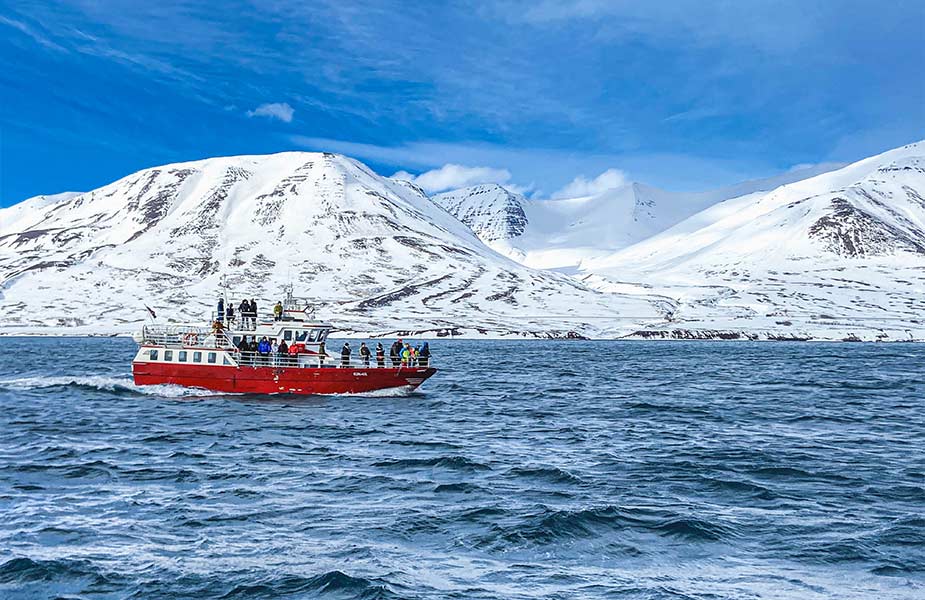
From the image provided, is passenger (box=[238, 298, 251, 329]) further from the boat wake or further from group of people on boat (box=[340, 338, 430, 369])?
group of people on boat (box=[340, 338, 430, 369])

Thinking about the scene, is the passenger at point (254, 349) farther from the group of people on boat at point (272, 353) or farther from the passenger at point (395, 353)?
the passenger at point (395, 353)

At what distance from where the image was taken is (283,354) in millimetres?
60719

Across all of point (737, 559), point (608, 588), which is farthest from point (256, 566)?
point (737, 559)

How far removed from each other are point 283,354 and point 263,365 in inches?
65.0

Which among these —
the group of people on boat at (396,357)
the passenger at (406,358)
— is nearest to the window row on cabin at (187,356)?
the group of people on boat at (396,357)

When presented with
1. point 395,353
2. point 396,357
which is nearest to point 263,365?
point 396,357

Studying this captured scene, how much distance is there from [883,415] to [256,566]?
145 feet

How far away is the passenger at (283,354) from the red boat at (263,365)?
7 centimetres

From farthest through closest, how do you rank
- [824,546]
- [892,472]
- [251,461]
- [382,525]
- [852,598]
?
[251,461] → [892,472] → [382,525] → [824,546] → [852,598]

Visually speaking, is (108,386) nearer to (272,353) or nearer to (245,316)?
(245,316)

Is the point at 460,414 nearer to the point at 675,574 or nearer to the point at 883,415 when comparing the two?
the point at 883,415

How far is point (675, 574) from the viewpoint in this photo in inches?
763

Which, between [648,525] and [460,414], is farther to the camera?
[460,414]

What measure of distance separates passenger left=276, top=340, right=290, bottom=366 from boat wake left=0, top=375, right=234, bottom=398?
4.82 m
